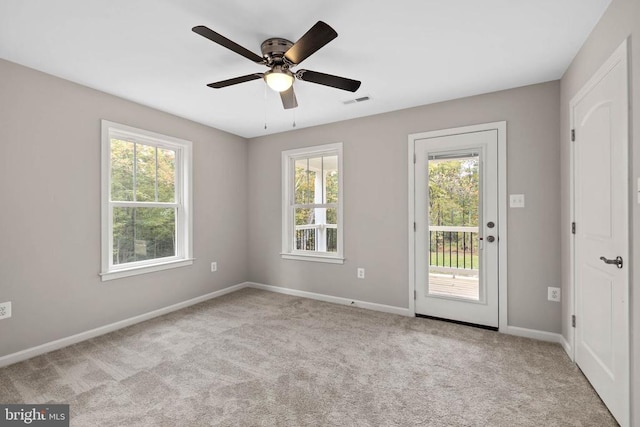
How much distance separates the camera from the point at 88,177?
291cm

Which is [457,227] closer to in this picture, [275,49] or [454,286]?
[454,286]

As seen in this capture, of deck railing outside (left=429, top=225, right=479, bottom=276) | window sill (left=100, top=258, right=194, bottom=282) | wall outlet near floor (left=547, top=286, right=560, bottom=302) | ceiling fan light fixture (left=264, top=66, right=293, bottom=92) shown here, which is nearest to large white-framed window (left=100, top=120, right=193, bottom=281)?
window sill (left=100, top=258, right=194, bottom=282)

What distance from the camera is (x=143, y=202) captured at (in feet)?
11.4

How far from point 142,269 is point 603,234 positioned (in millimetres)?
4147

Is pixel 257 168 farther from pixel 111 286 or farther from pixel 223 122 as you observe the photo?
pixel 111 286

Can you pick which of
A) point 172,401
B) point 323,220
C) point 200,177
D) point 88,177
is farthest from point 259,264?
point 172,401

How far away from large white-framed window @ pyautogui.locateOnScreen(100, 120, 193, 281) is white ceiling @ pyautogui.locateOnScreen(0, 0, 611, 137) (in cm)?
58

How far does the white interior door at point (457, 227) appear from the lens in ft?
10.0

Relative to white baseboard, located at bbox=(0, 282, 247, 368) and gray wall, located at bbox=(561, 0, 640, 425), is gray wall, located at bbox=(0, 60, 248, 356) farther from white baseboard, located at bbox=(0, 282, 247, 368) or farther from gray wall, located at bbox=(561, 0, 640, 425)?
gray wall, located at bbox=(561, 0, 640, 425)

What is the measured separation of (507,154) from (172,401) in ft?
11.6

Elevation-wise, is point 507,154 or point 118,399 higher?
point 507,154

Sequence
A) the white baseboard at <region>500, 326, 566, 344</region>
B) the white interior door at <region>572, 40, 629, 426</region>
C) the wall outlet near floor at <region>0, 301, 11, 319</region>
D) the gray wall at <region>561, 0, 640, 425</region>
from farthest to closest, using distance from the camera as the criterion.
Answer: the white baseboard at <region>500, 326, 566, 344</region> < the wall outlet near floor at <region>0, 301, 11, 319</region> < the white interior door at <region>572, 40, 629, 426</region> < the gray wall at <region>561, 0, 640, 425</region>

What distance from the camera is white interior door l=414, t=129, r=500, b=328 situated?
3062 mm

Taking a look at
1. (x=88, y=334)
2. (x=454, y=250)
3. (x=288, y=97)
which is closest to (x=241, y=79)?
(x=288, y=97)
